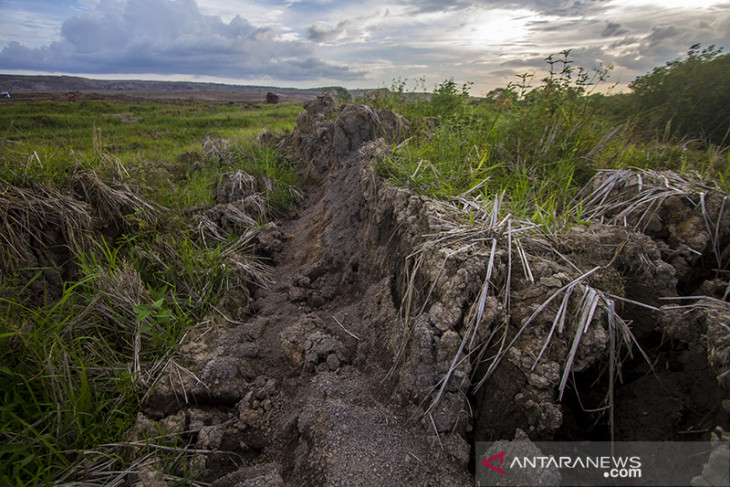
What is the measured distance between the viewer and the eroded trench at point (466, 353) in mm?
1318

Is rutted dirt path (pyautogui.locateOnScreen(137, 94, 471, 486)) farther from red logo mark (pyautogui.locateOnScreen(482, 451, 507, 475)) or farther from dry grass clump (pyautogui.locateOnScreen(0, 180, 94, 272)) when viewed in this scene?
dry grass clump (pyautogui.locateOnScreen(0, 180, 94, 272))

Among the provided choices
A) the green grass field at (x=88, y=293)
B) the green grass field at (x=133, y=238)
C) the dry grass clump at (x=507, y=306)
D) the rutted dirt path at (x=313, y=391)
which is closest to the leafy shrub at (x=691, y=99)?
the green grass field at (x=133, y=238)

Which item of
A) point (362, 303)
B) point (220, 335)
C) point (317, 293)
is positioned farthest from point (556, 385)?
point (220, 335)

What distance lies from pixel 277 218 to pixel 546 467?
392cm

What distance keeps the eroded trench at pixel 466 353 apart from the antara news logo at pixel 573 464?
0.08m

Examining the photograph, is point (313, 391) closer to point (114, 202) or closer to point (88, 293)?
point (88, 293)

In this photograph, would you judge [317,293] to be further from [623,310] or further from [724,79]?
Answer: [724,79]

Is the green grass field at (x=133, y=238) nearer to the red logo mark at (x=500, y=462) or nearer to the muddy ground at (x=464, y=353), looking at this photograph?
the muddy ground at (x=464, y=353)

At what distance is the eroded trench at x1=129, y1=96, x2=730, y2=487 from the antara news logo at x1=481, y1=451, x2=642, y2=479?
0.08 meters

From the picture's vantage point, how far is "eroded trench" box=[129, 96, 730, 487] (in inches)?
51.9

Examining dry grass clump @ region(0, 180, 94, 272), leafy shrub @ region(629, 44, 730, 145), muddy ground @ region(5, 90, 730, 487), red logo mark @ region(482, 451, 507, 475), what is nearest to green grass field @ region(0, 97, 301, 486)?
dry grass clump @ region(0, 180, 94, 272)

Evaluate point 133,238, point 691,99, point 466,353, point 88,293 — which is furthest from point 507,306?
point 691,99

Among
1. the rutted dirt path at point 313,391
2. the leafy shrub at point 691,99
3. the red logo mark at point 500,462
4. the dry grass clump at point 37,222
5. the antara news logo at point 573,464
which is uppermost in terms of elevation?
the leafy shrub at point 691,99

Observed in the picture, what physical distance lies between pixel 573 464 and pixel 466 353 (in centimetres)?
52
